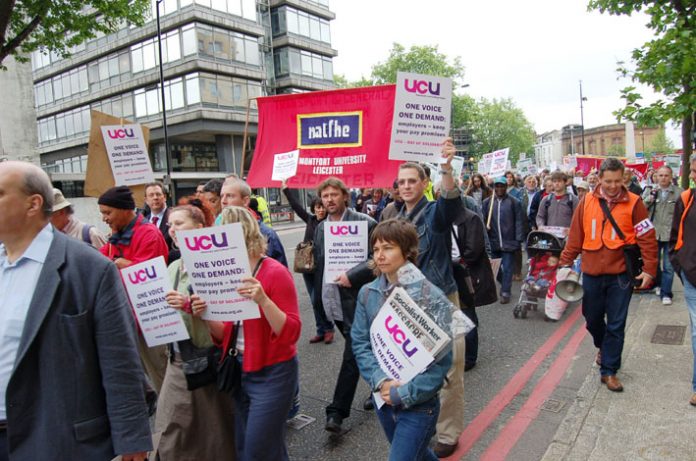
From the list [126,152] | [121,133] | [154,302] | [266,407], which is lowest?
[266,407]

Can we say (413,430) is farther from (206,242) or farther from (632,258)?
(632,258)

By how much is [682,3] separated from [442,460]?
→ 8826 mm

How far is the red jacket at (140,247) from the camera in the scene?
12.9ft

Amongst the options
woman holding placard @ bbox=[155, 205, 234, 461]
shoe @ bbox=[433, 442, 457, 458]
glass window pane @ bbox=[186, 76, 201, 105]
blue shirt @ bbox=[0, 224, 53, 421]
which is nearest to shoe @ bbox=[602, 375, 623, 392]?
shoe @ bbox=[433, 442, 457, 458]

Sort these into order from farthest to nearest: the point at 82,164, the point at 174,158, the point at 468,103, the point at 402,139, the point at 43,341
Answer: the point at 468,103 → the point at 82,164 → the point at 174,158 → the point at 402,139 → the point at 43,341

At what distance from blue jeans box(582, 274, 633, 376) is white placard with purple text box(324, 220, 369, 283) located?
201 centimetres

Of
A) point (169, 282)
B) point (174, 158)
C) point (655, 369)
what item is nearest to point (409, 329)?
point (169, 282)

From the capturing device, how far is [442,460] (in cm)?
334

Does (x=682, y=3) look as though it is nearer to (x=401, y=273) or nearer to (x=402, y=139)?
(x=402, y=139)

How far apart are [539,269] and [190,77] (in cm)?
2997

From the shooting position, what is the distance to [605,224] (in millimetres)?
4191

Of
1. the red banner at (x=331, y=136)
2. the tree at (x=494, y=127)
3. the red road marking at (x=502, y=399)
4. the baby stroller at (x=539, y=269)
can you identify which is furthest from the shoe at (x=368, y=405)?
the tree at (x=494, y=127)

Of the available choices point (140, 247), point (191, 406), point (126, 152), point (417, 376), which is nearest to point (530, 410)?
point (417, 376)

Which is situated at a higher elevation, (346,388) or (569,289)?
(569,289)
